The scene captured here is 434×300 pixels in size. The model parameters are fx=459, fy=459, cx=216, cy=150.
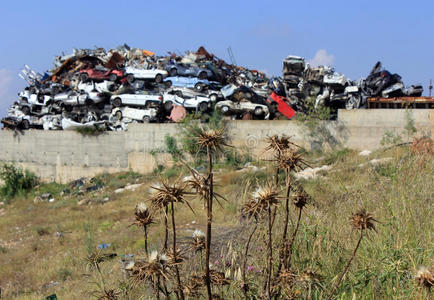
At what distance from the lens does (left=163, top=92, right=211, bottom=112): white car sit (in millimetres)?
21234

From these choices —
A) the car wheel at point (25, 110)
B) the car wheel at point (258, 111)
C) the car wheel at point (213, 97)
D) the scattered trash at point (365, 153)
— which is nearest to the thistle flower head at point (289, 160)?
the scattered trash at point (365, 153)

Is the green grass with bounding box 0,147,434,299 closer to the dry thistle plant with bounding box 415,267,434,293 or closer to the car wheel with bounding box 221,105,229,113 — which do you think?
the dry thistle plant with bounding box 415,267,434,293

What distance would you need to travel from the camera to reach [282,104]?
20.8m

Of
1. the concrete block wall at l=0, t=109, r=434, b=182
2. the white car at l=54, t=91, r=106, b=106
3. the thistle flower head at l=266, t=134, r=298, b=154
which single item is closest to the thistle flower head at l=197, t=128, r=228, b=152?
the thistle flower head at l=266, t=134, r=298, b=154

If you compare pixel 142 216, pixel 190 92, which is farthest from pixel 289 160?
pixel 190 92

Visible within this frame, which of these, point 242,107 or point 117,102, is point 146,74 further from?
point 242,107

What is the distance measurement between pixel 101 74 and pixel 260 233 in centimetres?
2414

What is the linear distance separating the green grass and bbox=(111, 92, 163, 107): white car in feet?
12.4

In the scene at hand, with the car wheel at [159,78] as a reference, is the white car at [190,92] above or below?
below

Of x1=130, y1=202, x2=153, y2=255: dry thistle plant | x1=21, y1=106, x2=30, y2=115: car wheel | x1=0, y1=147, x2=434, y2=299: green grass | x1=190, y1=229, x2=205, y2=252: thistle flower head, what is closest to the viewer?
x1=130, y1=202, x2=153, y2=255: dry thistle plant

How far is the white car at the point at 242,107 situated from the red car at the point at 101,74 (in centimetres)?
733

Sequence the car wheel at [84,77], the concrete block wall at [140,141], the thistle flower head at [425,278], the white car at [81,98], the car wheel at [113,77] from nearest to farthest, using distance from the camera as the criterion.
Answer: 1. the thistle flower head at [425,278]
2. the concrete block wall at [140,141]
3. the white car at [81,98]
4. the car wheel at [113,77]
5. the car wheel at [84,77]

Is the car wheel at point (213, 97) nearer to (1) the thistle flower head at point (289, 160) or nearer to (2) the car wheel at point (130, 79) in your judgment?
(2) the car wheel at point (130, 79)

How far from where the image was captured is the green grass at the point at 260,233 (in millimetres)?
2689
